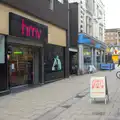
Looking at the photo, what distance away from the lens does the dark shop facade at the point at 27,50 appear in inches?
510

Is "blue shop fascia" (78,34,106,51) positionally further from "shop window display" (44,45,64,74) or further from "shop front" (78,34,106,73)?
"shop window display" (44,45,64,74)

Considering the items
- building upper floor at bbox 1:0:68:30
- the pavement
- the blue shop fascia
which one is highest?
building upper floor at bbox 1:0:68:30

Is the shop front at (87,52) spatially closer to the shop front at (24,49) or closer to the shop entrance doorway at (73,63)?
the shop entrance doorway at (73,63)

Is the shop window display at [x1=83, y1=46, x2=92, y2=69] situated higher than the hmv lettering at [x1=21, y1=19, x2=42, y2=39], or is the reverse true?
the hmv lettering at [x1=21, y1=19, x2=42, y2=39]

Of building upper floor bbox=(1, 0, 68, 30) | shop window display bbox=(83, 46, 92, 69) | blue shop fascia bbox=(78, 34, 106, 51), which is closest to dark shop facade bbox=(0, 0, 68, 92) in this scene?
building upper floor bbox=(1, 0, 68, 30)

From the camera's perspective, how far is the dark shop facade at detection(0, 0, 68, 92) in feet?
42.5

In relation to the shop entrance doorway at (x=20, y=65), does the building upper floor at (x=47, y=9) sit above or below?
above

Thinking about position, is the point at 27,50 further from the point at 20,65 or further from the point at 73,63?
the point at 73,63

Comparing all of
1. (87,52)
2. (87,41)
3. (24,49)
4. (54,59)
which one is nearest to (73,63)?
(87,41)

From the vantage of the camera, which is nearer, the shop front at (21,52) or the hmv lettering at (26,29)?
the shop front at (21,52)

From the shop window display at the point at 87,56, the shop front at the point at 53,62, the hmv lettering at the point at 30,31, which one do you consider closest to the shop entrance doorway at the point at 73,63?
the shop window display at the point at 87,56

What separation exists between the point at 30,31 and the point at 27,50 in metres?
1.52

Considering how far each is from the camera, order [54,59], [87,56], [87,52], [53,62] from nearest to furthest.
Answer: [53,62]
[54,59]
[87,56]
[87,52]

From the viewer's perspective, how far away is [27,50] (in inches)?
650
